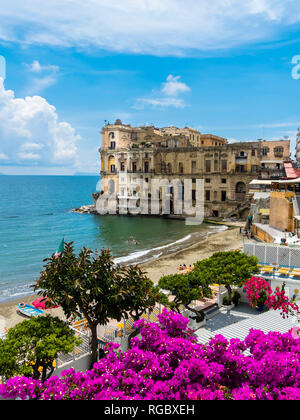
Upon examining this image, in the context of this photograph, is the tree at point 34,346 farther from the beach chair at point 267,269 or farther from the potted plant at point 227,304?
the beach chair at point 267,269

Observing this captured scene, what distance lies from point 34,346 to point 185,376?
5.97 meters

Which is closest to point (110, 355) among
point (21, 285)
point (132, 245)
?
point (21, 285)

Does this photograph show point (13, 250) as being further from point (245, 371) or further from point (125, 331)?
point (245, 371)

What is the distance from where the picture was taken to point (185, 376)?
7.25m

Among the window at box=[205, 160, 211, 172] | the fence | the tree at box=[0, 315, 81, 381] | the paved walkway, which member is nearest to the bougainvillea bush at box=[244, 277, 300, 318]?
the paved walkway

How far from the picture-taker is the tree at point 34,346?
1001 cm

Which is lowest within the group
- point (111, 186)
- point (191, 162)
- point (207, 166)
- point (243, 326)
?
point (243, 326)

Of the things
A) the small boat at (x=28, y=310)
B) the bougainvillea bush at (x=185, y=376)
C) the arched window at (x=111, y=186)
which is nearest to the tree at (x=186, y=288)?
the bougainvillea bush at (x=185, y=376)

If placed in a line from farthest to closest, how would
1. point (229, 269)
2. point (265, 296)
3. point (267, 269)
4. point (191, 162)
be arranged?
point (191, 162)
point (267, 269)
point (229, 269)
point (265, 296)

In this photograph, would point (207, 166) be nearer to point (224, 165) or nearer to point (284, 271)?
point (224, 165)

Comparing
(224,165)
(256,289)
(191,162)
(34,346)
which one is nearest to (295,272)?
(256,289)

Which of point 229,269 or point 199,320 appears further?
point 229,269

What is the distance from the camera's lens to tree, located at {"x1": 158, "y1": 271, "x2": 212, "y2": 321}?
15461 mm
